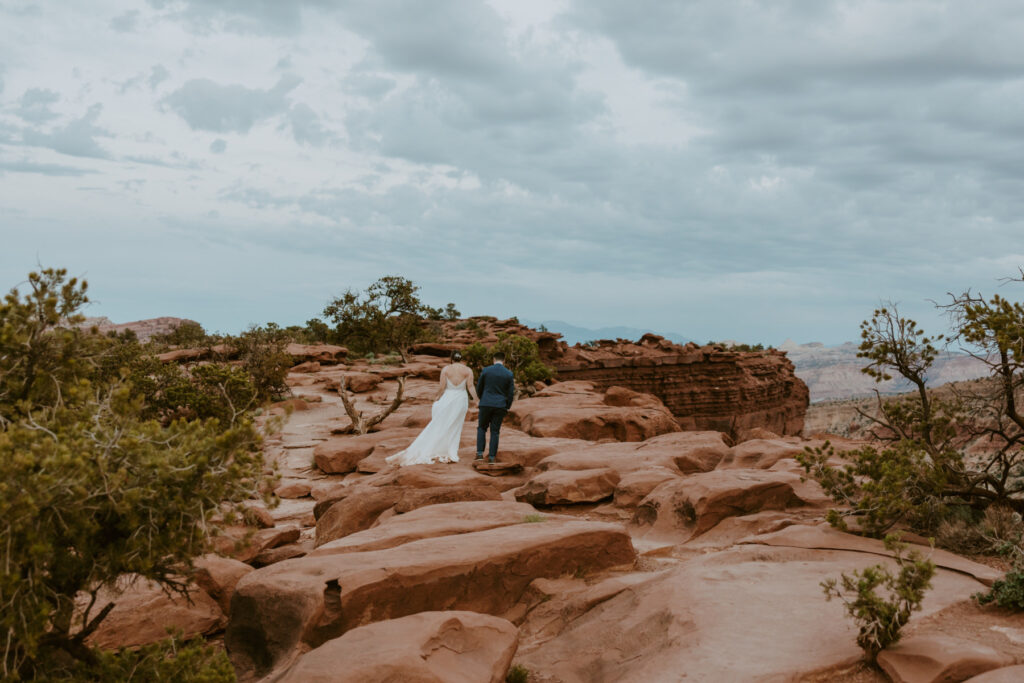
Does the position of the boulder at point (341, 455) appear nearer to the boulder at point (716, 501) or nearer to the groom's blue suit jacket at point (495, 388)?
the groom's blue suit jacket at point (495, 388)

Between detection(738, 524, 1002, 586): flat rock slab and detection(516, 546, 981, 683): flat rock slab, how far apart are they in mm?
151

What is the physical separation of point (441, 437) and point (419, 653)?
9479 mm

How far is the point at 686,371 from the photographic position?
47719 millimetres

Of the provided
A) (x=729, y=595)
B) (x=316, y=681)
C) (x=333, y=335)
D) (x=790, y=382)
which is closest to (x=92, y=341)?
(x=316, y=681)

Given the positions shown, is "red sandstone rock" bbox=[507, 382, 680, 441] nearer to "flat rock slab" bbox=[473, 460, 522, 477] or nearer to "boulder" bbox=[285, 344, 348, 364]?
"flat rock slab" bbox=[473, 460, 522, 477]

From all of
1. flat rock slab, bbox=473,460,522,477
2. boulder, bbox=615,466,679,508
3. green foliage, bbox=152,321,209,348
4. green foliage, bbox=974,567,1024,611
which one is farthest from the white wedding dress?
green foliage, bbox=152,321,209,348

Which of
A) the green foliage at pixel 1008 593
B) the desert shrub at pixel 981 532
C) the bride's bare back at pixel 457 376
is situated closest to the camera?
the green foliage at pixel 1008 593

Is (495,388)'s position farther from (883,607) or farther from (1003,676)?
(1003,676)

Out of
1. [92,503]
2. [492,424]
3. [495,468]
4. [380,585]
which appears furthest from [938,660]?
[492,424]

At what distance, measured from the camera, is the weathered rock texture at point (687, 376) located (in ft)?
150

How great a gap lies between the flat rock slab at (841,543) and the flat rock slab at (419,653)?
4.08 m

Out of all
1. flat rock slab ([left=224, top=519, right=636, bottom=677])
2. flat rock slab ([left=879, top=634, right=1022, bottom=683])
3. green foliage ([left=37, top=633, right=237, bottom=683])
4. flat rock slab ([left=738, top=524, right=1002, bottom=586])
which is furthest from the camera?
flat rock slab ([left=738, top=524, right=1002, bottom=586])

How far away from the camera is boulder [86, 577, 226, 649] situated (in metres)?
9.20

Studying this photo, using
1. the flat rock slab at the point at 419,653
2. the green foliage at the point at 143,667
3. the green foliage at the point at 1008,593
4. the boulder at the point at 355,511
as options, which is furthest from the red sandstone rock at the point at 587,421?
the green foliage at the point at 143,667
